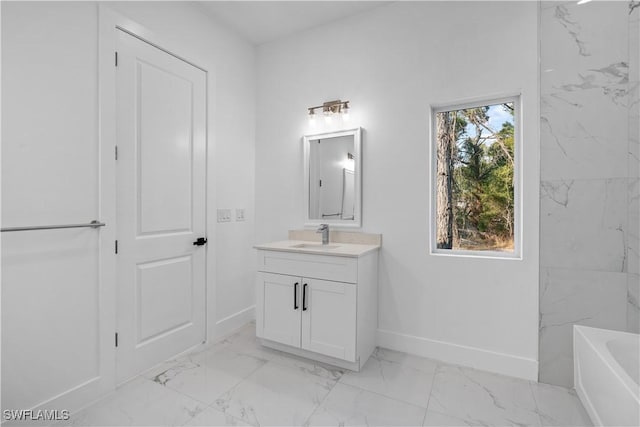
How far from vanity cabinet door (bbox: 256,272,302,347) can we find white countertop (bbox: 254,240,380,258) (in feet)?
0.65

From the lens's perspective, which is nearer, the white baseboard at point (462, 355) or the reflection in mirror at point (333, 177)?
the white baseboard at point (462, 355)

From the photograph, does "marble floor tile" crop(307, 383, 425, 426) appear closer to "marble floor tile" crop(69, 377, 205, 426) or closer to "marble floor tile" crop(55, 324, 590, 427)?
"marble floor tile" crop(55, 324, 590, 427)

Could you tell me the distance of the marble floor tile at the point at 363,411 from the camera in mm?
1539

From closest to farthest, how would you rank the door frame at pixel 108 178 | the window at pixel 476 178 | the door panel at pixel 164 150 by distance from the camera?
the door frame at pixel 108 178, the door panel at pixel 164 150, the window at pixel 476 178

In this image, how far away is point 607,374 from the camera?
1.31 metres

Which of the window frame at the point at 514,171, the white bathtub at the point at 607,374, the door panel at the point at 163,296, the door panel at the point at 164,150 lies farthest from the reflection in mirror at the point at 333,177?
the white bathtub at the point at 607,374

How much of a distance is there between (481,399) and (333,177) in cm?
179

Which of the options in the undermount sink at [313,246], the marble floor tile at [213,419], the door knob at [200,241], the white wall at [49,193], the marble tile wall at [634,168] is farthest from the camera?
the undermount sink at [313,246]

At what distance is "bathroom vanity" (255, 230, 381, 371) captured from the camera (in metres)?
2.00

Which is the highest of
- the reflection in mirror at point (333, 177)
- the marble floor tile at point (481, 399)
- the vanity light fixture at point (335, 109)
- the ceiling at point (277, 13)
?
the ceiling at point (277, 13)

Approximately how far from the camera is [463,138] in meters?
Result: 2.25

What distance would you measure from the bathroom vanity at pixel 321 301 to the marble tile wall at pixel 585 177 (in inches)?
42.5

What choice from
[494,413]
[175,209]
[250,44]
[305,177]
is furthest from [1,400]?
[250,44]

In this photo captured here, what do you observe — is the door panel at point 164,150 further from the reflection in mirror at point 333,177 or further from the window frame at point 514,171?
the window frame at point 514,171
